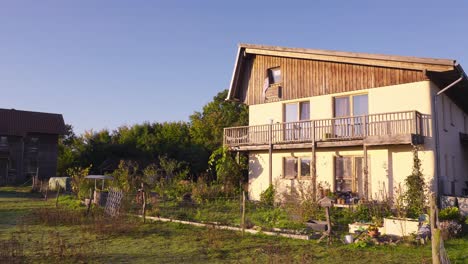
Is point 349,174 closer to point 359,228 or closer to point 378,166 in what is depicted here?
point 378,166

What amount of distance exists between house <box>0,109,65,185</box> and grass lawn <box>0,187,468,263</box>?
30129 mm

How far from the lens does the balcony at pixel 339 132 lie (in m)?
16.9

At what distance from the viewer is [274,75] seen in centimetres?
2345

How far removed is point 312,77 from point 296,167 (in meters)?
4.86

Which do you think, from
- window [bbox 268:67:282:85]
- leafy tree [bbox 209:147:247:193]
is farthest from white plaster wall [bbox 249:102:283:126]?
leafy tree [bbox 209:147:247:193]

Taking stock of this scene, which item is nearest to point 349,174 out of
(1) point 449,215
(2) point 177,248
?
(1) point 449,215

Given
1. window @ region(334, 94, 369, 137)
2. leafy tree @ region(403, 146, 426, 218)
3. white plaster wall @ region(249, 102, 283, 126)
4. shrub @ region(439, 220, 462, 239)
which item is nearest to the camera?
shrub @ region(439, 220, 462, 239)

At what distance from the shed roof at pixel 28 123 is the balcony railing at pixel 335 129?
26.7 metres

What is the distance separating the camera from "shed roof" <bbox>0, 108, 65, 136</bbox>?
41125 millimetres

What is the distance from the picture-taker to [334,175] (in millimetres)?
20047

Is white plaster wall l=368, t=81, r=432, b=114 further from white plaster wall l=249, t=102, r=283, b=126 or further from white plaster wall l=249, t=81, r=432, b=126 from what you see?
white plaster wall l=249, t=102, r=283, b=126

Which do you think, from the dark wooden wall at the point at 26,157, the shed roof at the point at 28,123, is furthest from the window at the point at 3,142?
the shed roof at the point at 28,123

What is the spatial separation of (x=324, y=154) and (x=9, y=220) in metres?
14.3

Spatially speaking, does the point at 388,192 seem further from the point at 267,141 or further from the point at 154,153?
the point at 154,153
